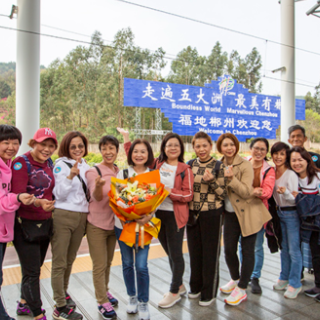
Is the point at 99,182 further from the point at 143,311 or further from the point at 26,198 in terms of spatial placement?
the point at 143,311

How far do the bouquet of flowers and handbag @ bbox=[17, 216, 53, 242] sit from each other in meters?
0.50

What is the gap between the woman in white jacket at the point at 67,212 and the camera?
2244mm

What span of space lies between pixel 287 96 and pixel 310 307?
527 cm

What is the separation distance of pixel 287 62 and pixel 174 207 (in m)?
5.64

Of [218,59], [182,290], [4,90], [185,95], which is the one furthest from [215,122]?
[4,90]

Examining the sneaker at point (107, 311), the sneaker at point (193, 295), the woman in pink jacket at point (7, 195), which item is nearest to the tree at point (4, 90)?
the woman in pink jacket at point (7, 195)

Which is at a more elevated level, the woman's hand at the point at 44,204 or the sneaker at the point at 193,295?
the woman's hand at the point at 44,204

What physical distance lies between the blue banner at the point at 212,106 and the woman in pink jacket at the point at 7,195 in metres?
4.56

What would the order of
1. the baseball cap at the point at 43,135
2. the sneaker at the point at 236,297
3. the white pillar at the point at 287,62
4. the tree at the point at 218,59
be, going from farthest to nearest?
1. the tree at the point at 218,59
2. the white pillar at the point at 287,62
3. the sneaker at the point at 236,297
4. the baseball cap at the point at 43,135

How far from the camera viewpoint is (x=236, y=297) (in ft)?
8.57

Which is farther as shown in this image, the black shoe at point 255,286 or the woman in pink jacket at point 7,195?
the black shoe at point 255,286

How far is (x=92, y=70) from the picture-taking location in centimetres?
1330

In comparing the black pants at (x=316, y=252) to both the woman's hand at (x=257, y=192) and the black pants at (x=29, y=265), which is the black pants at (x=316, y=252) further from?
the black pants at (x=29, y=265)

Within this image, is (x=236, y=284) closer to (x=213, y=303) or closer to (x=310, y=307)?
(x=213, y=303)
